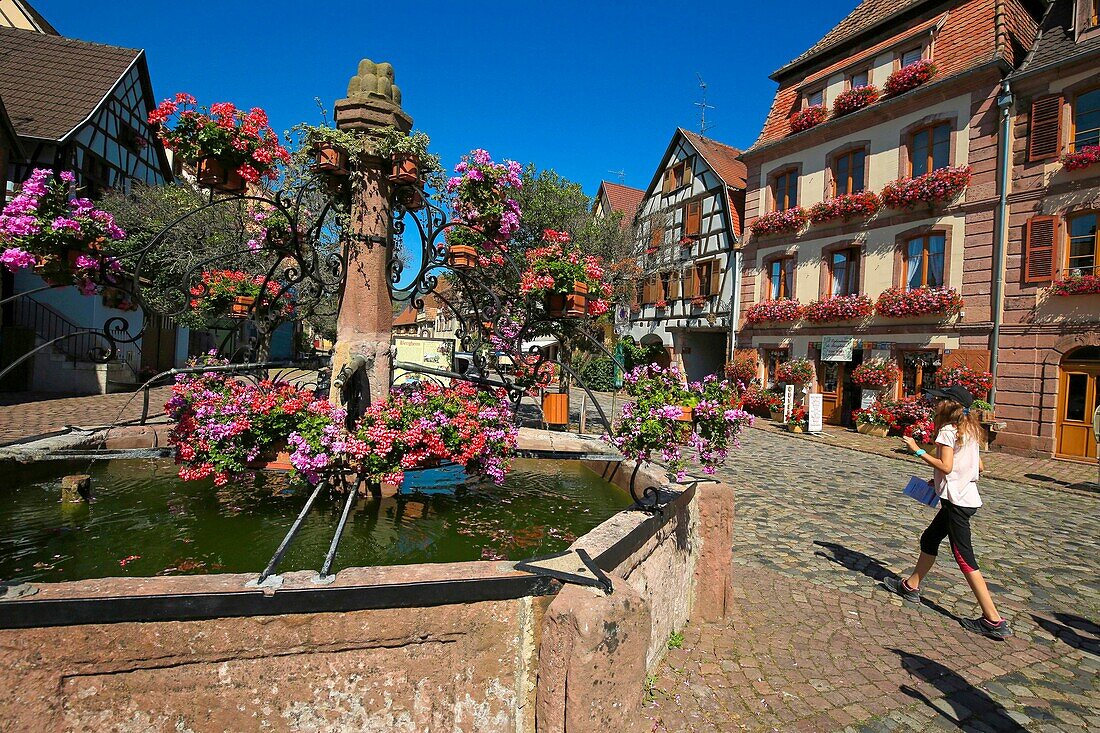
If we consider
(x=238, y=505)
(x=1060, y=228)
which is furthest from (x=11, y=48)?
(x=1060, y=228)

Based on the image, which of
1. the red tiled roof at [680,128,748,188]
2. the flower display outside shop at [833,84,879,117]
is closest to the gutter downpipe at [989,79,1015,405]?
the flower display outside shop at [833,84,879,117]

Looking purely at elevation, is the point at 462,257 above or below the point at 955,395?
above

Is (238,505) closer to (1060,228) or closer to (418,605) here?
(418,605)

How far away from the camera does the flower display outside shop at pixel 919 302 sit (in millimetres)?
13930

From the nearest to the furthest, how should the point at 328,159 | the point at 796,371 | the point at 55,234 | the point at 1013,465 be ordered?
1. the point at 55,234
2. the point at 328,159
3. the point at 1013,465
4. the point at 796,371

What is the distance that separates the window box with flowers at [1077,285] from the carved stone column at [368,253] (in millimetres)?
13882

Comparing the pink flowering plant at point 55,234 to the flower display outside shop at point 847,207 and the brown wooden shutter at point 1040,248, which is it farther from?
the flower display outside shop at point 847,207

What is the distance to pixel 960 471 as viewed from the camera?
14.0ft

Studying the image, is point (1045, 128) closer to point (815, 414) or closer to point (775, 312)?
point (775, 312)

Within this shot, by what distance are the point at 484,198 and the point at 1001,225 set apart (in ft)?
46.1

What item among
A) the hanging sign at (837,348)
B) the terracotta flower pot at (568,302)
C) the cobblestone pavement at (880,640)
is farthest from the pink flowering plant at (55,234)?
the hanging sign at (837,348)

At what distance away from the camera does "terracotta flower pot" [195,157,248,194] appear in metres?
3.68

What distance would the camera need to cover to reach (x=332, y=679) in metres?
2.15

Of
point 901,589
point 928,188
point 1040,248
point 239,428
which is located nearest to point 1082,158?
point 1040,248
